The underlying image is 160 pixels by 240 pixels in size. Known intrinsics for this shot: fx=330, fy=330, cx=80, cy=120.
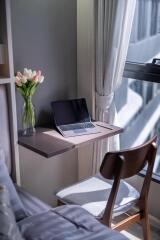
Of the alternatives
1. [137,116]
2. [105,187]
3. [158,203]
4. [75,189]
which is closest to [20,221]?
[75,189]

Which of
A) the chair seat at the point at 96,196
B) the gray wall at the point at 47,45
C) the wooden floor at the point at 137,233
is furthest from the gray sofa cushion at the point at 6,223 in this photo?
the wooden floor at the point at 137,233

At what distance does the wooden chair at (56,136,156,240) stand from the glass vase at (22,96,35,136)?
1.43ft

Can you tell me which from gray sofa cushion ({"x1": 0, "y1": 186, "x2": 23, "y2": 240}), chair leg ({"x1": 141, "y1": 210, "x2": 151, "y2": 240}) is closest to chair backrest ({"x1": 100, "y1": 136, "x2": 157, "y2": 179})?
chair leg ({"x1": 141, "y1": 210, "x2": 151, "y2": 240})

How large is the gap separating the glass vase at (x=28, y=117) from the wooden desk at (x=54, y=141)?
5 centimetres

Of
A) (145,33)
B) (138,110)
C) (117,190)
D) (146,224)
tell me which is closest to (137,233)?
(146,224)

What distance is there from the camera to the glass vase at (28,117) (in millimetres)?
2010

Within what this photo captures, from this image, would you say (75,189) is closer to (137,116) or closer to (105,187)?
(105,187)

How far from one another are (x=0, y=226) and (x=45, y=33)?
→ 131 centimetres

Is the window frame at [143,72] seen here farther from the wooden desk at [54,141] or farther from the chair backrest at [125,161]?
the chair backrest at [125,161]

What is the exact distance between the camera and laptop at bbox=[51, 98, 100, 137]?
7.05 feet

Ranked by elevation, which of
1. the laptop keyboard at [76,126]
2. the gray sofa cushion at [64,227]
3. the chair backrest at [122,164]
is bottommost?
the gray sofa cushion at [64,227]

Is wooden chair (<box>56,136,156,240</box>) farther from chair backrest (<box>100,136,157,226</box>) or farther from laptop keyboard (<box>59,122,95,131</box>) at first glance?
laptop keyboard (<box>59,122,95,131</box>)

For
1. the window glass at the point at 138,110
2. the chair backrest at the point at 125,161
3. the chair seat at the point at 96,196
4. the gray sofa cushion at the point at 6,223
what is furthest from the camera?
the window glass at the point at 138,110

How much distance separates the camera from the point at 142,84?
7.80 feet
